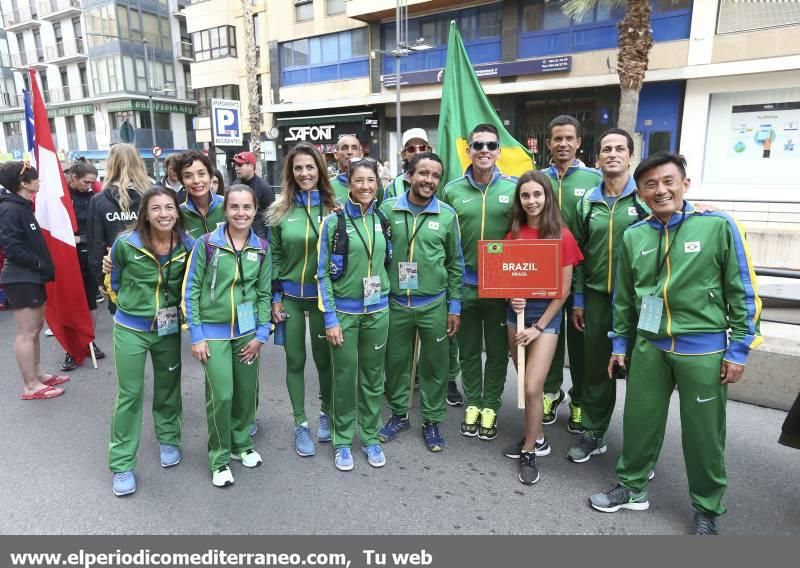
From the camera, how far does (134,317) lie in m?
3.46

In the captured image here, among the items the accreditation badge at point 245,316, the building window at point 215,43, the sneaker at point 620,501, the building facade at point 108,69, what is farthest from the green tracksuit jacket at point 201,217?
the building facade at point 108,69

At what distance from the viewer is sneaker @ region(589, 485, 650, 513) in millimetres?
3244

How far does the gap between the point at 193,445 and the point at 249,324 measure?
1.26 m

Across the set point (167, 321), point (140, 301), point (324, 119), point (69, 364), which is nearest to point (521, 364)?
point (167, 321)

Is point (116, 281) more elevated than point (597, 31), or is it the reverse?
point (597, 31)

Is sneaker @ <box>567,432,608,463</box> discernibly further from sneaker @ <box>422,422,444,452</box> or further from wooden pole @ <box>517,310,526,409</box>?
sneaker @ <box>422,422,444,452</box>

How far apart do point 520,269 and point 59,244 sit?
4532mm

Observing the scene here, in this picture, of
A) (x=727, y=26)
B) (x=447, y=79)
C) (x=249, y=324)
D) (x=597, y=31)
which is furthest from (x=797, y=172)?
(x=249, y=324)

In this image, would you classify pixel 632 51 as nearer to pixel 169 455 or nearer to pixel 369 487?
pixel 369 487

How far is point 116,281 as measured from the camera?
3.53m

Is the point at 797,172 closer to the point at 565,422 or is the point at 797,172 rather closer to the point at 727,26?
the point at 727,26

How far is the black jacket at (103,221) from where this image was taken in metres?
4.84

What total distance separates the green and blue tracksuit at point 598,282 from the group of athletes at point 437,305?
0.4 inches

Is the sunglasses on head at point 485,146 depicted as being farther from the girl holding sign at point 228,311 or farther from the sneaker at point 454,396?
the sneaker at point 454,396
